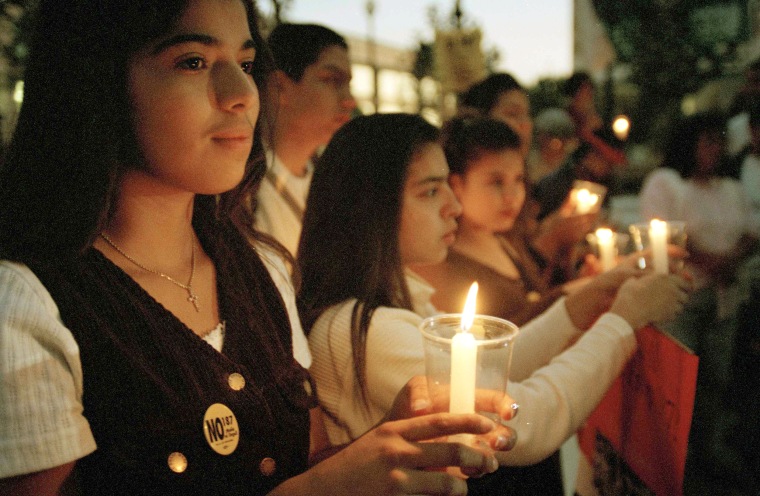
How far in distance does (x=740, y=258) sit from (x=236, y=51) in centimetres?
381

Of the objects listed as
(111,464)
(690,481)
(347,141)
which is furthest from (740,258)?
(111,464)

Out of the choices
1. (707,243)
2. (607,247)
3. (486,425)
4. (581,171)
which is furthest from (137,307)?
(581,171)

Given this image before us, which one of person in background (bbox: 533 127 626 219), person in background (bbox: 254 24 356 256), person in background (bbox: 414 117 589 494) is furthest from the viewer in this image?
person in background (bbox: 533 127 626 219)

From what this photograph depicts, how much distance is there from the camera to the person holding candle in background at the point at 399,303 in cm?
171

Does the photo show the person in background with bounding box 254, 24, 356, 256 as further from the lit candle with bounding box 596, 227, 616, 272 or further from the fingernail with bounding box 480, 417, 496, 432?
the fingernail with bounding box 480, 417, 496, 432

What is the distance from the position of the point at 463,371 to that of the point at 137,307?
0.70 meters

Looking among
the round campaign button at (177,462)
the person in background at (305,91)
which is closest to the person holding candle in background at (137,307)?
the round campaign button at (177,462)

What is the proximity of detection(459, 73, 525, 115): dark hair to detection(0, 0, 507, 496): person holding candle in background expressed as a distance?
3297 millimetres

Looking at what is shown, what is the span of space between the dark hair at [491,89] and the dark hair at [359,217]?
8.16 ft

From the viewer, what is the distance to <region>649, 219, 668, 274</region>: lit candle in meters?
1.94

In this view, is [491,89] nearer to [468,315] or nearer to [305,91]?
[305,91]

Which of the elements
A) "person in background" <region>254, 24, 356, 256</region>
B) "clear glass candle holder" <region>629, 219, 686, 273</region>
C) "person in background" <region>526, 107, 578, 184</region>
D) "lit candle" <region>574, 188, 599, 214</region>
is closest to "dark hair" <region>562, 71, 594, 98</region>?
"person in background" <region>526, 107, 578, 184</region>

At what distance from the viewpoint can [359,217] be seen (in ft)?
6.71

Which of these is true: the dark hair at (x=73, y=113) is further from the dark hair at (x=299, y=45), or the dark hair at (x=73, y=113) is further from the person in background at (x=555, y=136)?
the person in background at (x=555, y=136)
